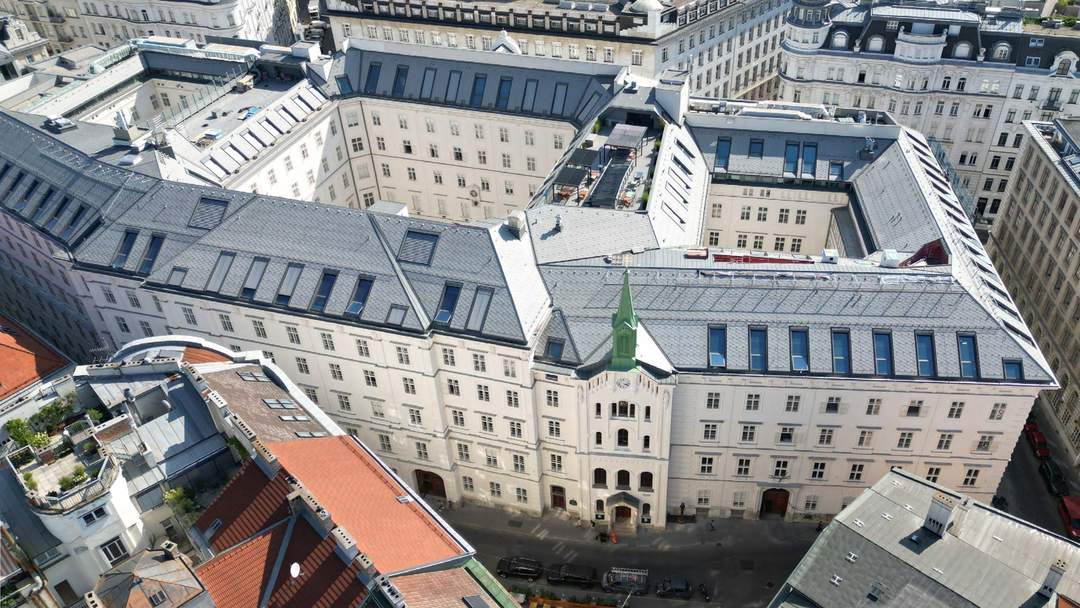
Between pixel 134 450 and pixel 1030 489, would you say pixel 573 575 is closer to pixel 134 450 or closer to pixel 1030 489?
pixel 134 450

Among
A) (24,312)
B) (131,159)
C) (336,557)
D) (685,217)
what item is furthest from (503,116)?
(336,557)

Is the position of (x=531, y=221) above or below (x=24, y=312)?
above

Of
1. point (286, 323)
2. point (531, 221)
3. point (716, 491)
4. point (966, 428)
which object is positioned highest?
point (531, 221)

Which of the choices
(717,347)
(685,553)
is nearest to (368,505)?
(717,347)

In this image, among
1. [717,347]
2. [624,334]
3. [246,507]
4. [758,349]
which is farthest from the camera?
[717,347]

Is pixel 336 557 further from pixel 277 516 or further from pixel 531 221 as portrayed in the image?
pixel 531 221
